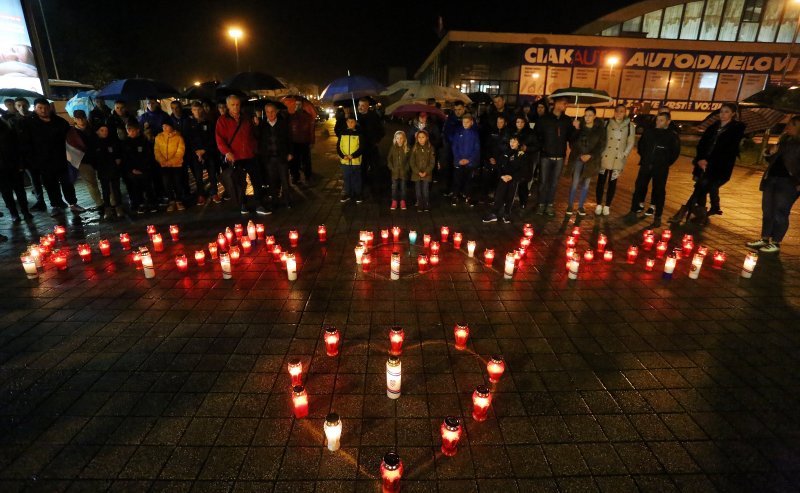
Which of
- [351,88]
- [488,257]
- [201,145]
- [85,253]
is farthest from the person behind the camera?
[351,88]

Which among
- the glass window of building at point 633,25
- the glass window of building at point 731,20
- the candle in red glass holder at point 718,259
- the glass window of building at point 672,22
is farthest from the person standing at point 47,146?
the glass window of building at point 731,20

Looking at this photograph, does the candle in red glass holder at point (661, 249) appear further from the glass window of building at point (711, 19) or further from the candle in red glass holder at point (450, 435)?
the glass window of building at point (711, 19)

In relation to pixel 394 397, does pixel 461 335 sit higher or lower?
higher

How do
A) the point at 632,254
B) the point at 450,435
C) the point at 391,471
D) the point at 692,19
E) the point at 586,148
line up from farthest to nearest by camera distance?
the point at 692,19, the point at 586,148, the point at 632,254, the point at 450,435, the point at 391,471

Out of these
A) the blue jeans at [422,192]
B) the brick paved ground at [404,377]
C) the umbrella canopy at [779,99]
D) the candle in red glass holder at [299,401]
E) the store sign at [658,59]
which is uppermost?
the store sign at [658,59]

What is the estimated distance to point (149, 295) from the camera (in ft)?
18.3

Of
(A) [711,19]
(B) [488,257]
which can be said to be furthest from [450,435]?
(A) [711,19]

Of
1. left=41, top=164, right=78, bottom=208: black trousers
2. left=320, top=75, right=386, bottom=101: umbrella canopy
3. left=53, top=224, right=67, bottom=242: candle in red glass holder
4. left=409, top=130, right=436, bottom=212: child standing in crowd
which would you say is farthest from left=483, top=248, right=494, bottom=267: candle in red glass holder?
left=41, top=164, right=78, bottom=208: black trousers

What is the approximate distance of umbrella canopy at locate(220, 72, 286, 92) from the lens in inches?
434

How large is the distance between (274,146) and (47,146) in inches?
173

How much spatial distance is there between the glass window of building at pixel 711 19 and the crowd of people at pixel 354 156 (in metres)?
33.3

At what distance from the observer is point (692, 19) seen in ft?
111

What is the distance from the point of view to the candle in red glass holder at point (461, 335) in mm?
4320

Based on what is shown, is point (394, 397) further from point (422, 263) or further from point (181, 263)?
point (181, 263)
